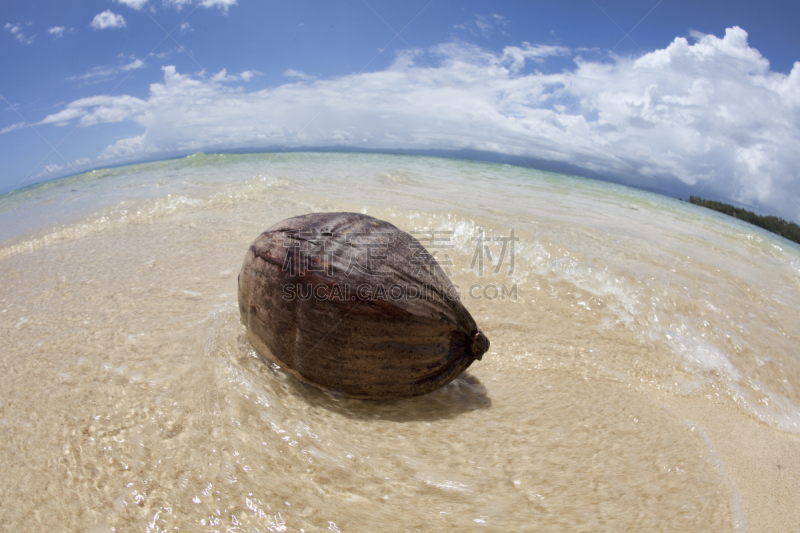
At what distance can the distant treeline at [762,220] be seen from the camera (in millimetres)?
9172

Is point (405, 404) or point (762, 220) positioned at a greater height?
point (762, 220)

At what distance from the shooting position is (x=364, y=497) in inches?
55.9

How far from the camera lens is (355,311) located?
1678 mm

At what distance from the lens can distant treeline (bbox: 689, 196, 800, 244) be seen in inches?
361

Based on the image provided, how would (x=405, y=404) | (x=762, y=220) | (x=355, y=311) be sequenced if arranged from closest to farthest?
1. (x=355, y=311)
2. (x=405, y=404)
3. (x=762, y=220)

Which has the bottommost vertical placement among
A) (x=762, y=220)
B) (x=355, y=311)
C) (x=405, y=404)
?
(x=405, y=404)

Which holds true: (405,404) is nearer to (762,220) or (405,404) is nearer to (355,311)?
(355,311)

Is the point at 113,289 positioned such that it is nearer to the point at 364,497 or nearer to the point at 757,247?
the point at 364,497

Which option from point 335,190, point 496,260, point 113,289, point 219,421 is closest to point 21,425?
point 219,421

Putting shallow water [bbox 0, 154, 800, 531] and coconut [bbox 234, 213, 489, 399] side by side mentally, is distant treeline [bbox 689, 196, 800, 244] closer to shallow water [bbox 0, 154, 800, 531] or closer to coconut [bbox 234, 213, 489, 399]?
shallow water [bbox 0, 154, 800, 531]

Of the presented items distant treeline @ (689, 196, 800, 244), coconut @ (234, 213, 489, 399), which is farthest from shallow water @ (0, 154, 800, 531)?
distant treeline @ (689, 196, 800, 244)

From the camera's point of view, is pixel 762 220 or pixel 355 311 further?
pixel 762 220

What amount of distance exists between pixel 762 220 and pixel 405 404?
1325 cm

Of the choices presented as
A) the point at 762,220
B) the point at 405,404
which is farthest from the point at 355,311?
the point at 762,220
